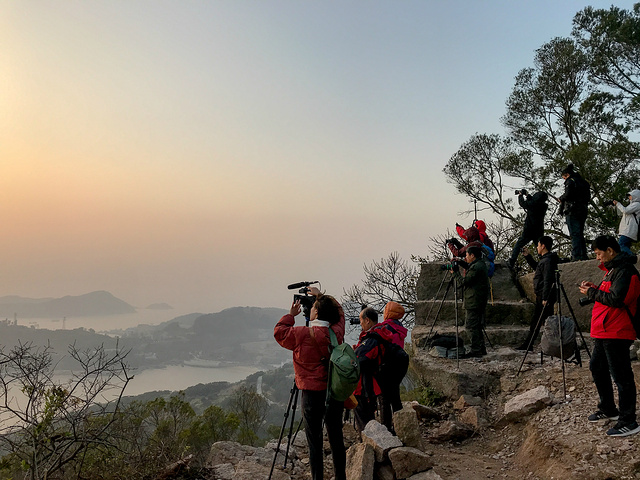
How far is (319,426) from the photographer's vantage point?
374 centimetres

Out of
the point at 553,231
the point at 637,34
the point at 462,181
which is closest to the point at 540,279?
the point at 553,231

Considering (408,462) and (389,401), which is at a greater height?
(389,401)

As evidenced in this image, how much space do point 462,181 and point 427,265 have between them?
8049 millimetres

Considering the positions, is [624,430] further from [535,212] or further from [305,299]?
[535,212]

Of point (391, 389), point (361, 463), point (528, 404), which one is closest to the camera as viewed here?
point (361, 463)

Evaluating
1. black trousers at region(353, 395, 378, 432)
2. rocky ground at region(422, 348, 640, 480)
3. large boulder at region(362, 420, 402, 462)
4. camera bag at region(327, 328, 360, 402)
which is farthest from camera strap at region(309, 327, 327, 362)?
rocky ground at region(422, 348, 640, 480)

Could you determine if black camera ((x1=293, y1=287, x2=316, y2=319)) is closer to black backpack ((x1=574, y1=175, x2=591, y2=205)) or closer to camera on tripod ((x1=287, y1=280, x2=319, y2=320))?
camera on tripod ((x1=287, y1=280, x2=319, y2=320))

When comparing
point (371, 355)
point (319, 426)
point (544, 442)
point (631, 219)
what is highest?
point (631, 219)

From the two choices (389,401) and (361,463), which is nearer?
(361,463)

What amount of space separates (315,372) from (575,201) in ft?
22.8

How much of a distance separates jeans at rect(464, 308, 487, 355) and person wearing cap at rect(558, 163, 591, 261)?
3.01m

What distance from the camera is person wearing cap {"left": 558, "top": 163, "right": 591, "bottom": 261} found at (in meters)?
7.94

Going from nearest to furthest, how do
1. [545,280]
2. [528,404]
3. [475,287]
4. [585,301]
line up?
[585,301] → [528,404] → [545,280] → [475,287]

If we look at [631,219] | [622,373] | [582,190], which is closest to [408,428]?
[622,373]
